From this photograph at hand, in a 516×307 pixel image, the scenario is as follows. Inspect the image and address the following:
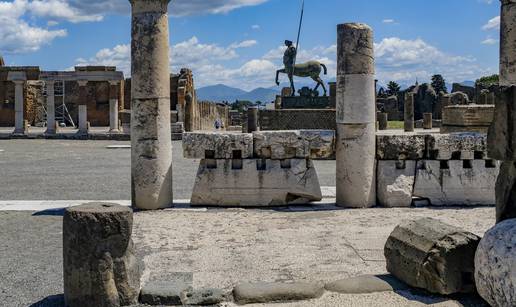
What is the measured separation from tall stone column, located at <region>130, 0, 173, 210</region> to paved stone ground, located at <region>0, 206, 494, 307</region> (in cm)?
45

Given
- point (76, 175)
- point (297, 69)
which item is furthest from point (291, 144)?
point (297, 69)

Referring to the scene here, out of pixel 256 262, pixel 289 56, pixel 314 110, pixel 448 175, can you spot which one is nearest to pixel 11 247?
pixel 256 262

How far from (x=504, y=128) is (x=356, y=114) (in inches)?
194

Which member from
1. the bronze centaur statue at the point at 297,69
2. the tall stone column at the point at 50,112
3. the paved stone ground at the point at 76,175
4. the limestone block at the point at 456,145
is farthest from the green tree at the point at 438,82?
the limestone block at the point at 456,145

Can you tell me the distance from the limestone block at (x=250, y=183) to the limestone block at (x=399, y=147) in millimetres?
1228

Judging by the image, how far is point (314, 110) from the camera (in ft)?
67.6

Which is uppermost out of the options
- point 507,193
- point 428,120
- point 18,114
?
point 18,114

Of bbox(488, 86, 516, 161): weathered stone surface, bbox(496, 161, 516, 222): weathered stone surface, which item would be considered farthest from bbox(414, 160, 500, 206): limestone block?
bbox(488, 86, 516, 161): weathered stone surface

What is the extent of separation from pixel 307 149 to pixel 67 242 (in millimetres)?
5503

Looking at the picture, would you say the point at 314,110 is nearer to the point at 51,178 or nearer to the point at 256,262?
the point at 51,178

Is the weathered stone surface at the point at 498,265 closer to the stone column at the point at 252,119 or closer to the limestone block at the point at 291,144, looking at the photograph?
the limestone block at the point at 291,144

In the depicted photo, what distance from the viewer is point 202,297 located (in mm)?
4805

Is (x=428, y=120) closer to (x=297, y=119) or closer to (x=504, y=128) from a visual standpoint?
(x=297, y=119)

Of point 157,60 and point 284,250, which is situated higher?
point 157,60
